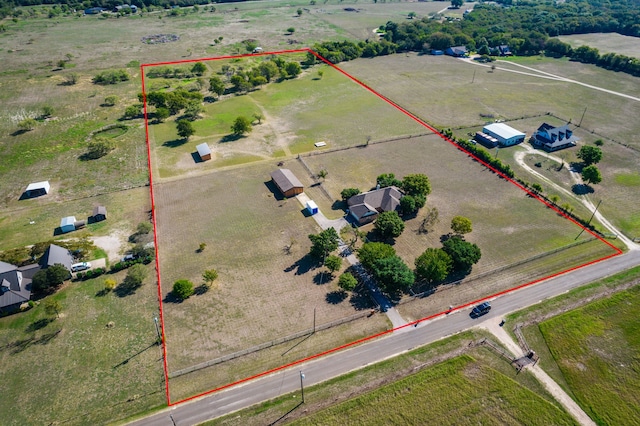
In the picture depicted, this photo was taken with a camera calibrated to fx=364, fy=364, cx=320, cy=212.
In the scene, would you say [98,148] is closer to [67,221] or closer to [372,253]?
[67,221]

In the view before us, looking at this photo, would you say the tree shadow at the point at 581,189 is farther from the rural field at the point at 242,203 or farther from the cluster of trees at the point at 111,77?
the cluster of trees at the point at 111,77

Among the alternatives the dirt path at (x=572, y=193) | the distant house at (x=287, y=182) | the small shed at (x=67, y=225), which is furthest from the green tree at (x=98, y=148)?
the dirt path at (x=572, y=193)

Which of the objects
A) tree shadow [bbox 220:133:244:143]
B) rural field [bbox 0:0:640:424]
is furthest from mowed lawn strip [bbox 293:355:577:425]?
tree shadow [bbox 220:133:244:143]

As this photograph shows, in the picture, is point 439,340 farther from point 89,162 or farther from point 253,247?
point 89,162

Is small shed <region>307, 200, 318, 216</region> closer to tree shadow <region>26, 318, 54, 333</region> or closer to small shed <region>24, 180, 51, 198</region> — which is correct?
tree shadow <region>26, 318, 54, 333</region>

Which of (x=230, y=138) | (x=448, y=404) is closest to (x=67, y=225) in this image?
(x=230, y=138)

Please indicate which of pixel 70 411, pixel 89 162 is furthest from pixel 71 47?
pixel 70 411
